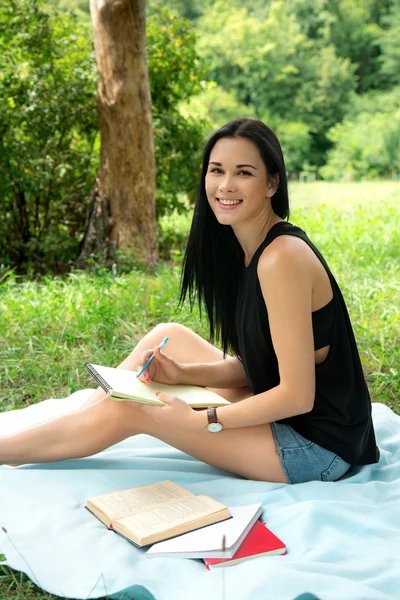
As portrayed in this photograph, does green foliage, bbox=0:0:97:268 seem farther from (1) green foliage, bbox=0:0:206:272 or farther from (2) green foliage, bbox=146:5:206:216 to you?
(2) green foliage, bbox=146:5:206:216

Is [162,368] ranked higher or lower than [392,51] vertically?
lower

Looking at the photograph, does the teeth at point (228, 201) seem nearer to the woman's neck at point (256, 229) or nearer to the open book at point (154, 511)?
the woman's neck at point (256, 229)

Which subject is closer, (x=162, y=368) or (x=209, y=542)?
(x=209, y=542)

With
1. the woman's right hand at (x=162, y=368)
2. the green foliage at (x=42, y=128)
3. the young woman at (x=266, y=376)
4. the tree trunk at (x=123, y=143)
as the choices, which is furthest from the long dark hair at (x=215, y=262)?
the green foliage at (x=42, y=128)

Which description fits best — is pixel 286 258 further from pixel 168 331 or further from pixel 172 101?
pixel 172 101

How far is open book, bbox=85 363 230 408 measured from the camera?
2355 millimetres

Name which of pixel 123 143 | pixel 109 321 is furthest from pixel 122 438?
pixel 123 143

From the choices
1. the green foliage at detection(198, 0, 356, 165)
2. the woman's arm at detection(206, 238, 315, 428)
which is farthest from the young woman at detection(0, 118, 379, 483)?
the green foliage at detection(198, 0, 356, 165)

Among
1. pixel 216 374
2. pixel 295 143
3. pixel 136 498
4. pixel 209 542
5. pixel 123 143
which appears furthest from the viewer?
pixel 295 143

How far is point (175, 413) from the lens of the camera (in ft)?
8.01

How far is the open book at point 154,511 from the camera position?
2.18m

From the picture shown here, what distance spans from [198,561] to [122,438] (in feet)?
1.94

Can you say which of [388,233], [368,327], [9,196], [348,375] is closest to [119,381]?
[348,375]

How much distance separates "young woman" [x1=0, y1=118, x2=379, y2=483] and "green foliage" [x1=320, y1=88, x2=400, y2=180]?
22.1 meters
